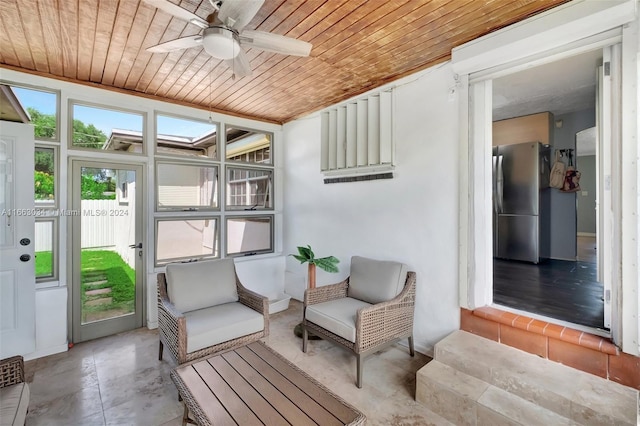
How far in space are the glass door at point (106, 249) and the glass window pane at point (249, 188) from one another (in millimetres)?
1212

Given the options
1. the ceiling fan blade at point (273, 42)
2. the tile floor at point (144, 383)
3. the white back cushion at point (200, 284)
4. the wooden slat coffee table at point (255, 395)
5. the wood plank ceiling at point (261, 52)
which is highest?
the wood plank ceiling at point (261, 52)

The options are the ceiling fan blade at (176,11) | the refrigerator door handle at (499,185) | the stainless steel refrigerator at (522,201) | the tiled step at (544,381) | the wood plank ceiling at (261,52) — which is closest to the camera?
the ceiling fan blade at (176,11)

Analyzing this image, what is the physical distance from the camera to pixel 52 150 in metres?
3.03

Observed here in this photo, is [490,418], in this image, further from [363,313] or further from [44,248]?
[44,248]

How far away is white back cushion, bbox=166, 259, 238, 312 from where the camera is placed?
2.70m

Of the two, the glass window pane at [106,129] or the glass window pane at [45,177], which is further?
the glass window pane at [106,129]

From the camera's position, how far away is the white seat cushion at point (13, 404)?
4.46 feet

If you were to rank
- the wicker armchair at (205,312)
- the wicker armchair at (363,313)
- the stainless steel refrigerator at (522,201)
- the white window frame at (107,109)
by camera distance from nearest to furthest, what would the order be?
the wicker armchair at (205,312) < the wicker armchair at (363,313) < the white window frame at (107,109) < the stainless steel refrigerator at (522,201)

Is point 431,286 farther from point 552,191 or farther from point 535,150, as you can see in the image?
point 552,191

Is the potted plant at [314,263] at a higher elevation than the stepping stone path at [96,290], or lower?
higher

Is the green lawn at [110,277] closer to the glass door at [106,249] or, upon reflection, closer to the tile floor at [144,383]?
the glass door at [106,249]

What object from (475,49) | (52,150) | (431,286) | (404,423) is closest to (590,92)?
(475,49)

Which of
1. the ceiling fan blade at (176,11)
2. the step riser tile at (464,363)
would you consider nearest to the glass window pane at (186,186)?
the ceiling fan blade at (176,11)

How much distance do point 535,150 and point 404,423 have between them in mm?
4597
